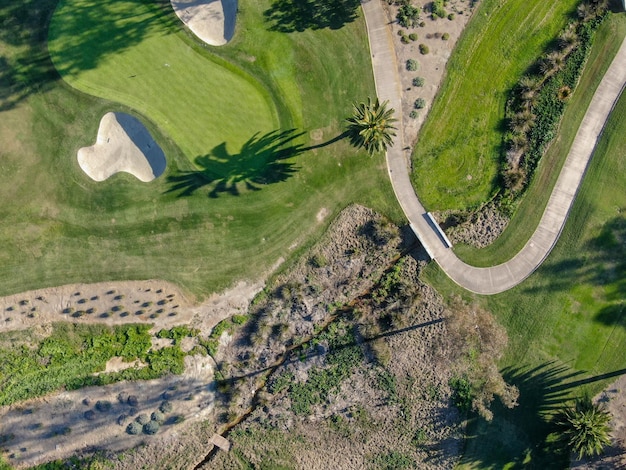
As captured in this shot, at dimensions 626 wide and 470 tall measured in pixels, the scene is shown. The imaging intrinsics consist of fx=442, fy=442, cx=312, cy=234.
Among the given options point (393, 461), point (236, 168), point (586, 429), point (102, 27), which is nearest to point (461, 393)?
point (393, 461)

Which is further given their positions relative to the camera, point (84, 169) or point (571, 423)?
point (84, 169)

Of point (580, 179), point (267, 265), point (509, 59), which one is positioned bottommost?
point (267, 265)

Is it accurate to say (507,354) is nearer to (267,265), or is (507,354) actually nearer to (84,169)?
(267,265)

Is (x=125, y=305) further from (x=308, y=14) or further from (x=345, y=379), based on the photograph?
(x=308, y=14)

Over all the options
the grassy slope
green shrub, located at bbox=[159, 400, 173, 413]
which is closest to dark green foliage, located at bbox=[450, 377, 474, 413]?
the grassy slope

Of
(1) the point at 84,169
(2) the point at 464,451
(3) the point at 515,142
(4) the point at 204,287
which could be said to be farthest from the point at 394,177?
(1) the point at 84,169

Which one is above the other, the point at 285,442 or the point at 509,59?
the point at 509,59

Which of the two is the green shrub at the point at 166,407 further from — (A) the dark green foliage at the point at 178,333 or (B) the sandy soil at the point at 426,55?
(B) the sandy soil at the point at 426,55

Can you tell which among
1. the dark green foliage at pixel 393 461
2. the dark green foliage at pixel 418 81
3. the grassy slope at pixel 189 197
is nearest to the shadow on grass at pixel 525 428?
the dark green foliage at pixel 393 461
